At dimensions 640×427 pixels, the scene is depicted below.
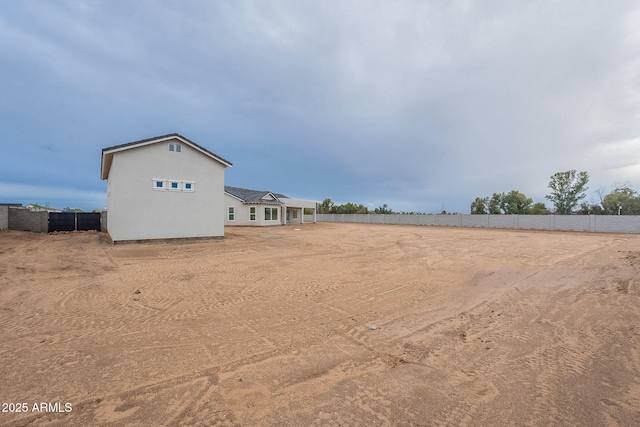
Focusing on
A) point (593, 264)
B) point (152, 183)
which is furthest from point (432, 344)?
point (152, 183)

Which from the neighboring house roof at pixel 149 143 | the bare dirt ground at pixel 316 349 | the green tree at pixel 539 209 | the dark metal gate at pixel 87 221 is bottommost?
the bare dirt ground at pixel 316 349

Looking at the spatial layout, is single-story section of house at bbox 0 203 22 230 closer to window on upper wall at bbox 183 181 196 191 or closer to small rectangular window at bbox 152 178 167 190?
small rectangular window at bbox 152 178 167 190

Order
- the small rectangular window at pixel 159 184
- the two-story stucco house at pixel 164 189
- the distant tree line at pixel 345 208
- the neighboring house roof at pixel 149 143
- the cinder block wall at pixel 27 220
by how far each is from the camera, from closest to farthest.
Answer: the neighboring house roof at pixel 149 143 → the two-story stucco house at pixel 164 189 → the small rectangular window at pixel 159 184 → the cinder block wall at pixel 27 220 → the distant tree line at pixel 345 208

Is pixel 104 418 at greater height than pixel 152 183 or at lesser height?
lesser

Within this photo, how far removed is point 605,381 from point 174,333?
564 cm

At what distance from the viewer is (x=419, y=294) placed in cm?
681

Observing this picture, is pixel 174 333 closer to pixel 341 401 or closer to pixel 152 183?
pixel 341 401

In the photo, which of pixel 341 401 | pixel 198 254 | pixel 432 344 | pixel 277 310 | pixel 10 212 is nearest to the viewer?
pixel 341 401

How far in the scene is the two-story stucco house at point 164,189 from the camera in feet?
46.5

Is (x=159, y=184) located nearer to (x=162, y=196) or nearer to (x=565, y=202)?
(x=162, y=196)

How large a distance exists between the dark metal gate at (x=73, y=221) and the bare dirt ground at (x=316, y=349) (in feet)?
56.9

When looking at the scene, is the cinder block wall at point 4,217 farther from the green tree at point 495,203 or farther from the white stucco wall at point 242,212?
the green tree at point 495,203

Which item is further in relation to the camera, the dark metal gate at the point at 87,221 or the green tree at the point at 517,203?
the green tree at the point at 517,203

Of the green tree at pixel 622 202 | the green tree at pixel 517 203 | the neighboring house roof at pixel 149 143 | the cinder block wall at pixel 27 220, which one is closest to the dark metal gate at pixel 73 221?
the cinder block wall at pixel 27 220
